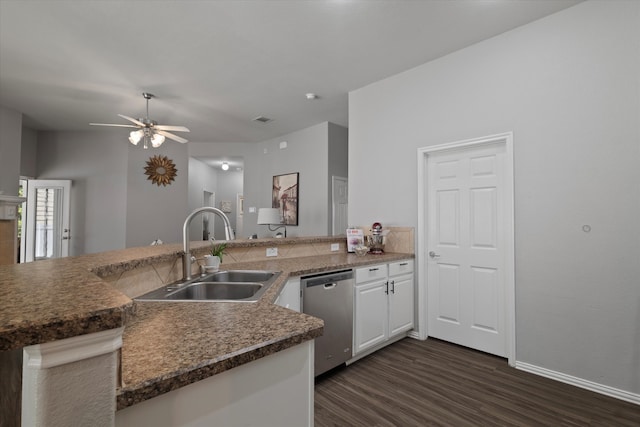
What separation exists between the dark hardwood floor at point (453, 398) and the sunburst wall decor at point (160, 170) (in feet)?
17.8

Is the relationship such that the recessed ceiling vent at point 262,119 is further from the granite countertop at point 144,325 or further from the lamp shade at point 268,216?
the granite countertop at point 144,325

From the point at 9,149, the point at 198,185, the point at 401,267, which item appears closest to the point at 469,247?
the point at 401,267

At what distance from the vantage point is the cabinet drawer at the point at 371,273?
8.46 feet

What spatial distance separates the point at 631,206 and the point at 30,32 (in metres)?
5.04

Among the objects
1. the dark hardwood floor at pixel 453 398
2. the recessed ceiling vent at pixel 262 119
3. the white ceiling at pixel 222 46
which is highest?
the recessed ceiling vent at pixel 262 119

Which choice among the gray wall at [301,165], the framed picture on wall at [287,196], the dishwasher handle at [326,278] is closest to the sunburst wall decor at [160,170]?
the gray wall at [301,165]

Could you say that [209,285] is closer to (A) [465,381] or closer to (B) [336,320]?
(B) [336,320]

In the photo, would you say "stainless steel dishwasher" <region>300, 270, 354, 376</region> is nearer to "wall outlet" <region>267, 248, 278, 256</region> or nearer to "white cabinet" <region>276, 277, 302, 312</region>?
"white cabinet" <region>276, 277, 302, 312</region>

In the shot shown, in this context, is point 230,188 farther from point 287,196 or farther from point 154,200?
point 287,196

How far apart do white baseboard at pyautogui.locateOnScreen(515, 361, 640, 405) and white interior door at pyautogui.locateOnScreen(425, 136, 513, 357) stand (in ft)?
0.63

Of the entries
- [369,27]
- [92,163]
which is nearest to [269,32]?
[369,27]

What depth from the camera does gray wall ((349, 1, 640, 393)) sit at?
2053 mm

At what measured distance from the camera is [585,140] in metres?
2.21

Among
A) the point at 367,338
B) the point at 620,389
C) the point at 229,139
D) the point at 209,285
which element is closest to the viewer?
the point at 209,285
